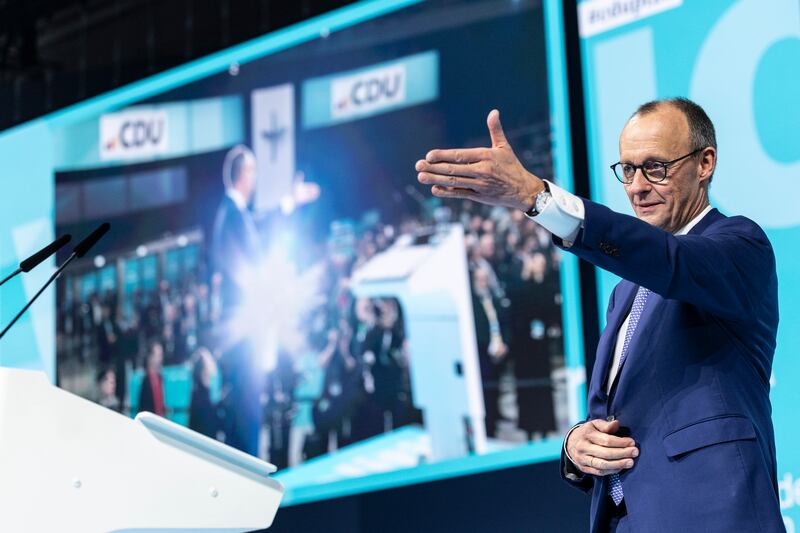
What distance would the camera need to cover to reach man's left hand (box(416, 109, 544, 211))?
4.71 ft

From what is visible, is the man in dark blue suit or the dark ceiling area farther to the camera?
the dark ceiling area

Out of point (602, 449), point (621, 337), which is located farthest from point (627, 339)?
point (602, 449)

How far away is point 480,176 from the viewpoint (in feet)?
4.70

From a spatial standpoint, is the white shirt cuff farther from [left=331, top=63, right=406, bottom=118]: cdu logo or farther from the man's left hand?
[left=331, top=63, right=406, bottom=118]: cdu logo

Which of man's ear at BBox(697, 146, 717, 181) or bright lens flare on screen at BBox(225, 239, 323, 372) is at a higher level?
man's ear at BBox(697, 146, 717, 181)

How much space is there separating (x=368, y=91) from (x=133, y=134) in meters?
1.51

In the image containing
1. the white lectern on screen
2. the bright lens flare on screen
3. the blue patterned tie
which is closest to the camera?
the blue patterned tie

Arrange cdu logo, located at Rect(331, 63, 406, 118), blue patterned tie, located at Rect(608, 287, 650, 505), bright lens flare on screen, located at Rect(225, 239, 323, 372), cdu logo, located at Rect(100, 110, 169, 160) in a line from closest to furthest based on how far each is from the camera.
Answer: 1. blue patterned tie, located at Rect(608, 287, 650, 505)
2. cdu logo, located at Rect(331, 63, 406, 118)
3. bright lens flare on screen, located at Rect(225, 239, 323, 372)
4. cdu logo, located at Rect(100, 110, 169, 160)

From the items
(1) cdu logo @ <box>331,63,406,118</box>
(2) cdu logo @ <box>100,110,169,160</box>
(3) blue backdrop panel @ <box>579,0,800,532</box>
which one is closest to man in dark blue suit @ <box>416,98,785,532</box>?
(3) blue backdrop panel @ <box>579,0,800,532</box>

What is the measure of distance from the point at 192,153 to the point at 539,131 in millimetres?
1993

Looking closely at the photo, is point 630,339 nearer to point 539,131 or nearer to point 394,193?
point 539,131

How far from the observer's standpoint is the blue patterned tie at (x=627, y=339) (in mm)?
1682

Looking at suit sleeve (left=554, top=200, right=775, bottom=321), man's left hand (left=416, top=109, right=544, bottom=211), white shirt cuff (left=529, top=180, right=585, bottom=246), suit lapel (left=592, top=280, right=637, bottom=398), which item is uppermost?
man's left hand (left=416, top=109, right=544, bottom=211)

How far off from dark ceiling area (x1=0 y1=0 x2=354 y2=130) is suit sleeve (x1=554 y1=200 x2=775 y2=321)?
117 inches
